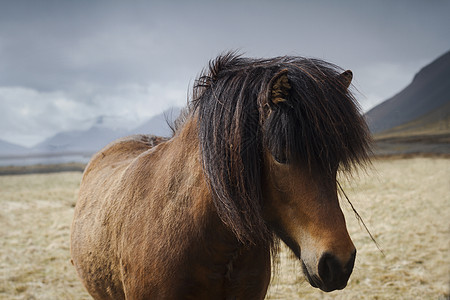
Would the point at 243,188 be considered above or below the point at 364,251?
above

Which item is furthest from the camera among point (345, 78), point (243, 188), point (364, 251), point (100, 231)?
point (364, 251)

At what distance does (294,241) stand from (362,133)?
1.93 ft

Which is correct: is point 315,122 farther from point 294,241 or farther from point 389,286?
point 389,286

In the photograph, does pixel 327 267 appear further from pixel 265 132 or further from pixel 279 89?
pixel 279 89

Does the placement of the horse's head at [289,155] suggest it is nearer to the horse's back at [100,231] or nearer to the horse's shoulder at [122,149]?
the horse's back at [100,231]

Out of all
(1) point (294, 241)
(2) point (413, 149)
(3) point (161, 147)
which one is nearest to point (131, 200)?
(3) point (161, 147)

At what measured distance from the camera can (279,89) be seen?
1236 mm

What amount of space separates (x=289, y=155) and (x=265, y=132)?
5.4 inches

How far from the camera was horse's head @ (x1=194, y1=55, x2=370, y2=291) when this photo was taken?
120 centimetres

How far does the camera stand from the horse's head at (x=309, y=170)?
118 cm

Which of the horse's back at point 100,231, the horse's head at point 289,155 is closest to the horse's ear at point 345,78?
the horse's head at point 289,155

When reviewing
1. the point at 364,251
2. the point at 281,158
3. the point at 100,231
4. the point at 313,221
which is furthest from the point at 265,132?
the point at 364,251

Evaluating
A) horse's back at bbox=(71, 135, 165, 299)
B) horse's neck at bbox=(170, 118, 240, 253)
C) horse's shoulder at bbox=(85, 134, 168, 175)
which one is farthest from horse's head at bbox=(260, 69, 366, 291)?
horse's shoulder at bbox=(85, 134, 168, 175)

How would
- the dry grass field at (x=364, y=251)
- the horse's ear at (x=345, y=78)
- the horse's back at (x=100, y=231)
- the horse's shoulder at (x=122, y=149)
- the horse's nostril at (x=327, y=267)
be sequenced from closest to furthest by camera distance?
the horse's nostril at (x=327, y=267) < the horse's ear at (x=345, y=78) < the horse's back at (x=100, y=231) < the horse's shoulder at (x=122, y=149) < the dry grass field at (x=364, y=251)
